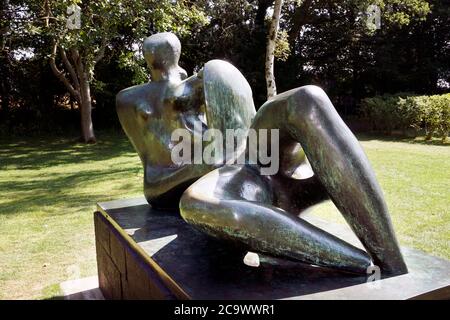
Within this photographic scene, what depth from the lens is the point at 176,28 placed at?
35.7 feet

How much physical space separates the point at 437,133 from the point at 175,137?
498 inches

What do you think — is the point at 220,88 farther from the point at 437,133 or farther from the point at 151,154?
the point at 437,133

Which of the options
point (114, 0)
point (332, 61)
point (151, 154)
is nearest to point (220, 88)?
point (151, 154)

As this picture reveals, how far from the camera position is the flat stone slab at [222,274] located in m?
1.80

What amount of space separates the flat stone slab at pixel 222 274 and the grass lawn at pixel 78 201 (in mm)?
1410

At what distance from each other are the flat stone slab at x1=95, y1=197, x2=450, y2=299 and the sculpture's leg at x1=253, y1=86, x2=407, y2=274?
Result: 152 millimetres

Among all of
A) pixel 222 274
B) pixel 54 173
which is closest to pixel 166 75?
pixel 222 274

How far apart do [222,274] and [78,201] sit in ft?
17.0

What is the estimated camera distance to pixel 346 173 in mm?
1951

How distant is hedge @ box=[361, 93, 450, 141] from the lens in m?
13.2

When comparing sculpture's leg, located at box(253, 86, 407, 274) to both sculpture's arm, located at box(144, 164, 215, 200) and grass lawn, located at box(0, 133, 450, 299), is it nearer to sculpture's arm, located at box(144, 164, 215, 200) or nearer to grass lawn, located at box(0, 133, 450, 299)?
sculpture's arm, located at box(144, 164, 215, 200)

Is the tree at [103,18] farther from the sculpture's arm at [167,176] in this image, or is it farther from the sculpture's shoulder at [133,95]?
the sculpture's arm at [167,176]

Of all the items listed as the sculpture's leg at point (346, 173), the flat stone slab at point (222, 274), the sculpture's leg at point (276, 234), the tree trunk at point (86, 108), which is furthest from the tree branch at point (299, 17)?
the sculpture's leg at point (276, 234)

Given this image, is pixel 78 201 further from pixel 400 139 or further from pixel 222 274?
pixel 400 139
